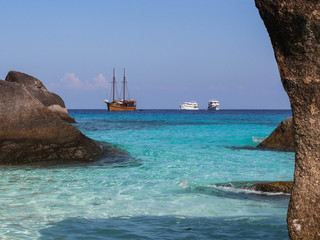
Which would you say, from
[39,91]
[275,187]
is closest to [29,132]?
[275,187]

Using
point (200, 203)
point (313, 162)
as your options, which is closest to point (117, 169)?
point (200, 203)

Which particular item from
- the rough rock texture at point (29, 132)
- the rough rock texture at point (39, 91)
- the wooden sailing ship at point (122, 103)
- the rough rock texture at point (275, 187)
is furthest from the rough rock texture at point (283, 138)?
the wooden sailing ship at point (122, 103)

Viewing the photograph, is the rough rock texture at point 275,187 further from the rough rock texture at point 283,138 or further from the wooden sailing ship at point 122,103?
the wooden sailing ship at point 122,103

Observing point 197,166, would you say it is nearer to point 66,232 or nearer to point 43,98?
point 66,232

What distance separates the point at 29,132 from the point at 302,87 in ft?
27.0

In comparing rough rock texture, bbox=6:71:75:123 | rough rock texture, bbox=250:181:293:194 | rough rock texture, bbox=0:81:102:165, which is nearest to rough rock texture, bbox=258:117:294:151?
rough rock texture, bbox=0:81:102:165

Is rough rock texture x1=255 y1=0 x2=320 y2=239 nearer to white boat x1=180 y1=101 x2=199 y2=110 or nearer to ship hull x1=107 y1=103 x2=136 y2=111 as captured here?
ship hull x1=107 y1=103 x2=136 y2=111

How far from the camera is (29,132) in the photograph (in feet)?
33.2

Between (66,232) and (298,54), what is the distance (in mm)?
3212

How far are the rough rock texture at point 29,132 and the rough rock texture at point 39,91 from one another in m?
11.8

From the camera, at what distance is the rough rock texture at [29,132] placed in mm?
10031

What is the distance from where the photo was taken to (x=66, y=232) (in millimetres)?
4703

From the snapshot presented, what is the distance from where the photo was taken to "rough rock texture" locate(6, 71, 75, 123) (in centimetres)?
2181

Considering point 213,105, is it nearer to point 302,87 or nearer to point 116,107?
point 116,107
